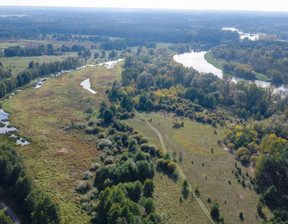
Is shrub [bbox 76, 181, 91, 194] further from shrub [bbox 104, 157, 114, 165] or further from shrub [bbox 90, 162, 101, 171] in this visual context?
shrub [bbox 104, 157, 114, 165]

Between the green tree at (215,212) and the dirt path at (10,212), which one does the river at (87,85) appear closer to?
the dirt path at (10,212)

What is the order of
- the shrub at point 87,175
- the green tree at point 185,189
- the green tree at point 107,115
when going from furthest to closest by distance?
the green tree at point 107,115 → the shrub at point 87,175 → the green tree at point 185,189

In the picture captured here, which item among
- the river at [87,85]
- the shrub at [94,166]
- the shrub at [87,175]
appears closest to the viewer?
the shrub at [87,175]

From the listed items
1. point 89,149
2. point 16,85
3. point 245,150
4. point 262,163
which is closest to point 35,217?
point 89,149

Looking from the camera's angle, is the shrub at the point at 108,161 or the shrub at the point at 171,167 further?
the shrub at the point at 108,161

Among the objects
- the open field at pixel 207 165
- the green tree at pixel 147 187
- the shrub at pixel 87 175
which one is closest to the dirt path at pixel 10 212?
the shrub at pixel 87 175

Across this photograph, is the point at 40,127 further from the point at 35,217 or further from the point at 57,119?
the point at 35,217

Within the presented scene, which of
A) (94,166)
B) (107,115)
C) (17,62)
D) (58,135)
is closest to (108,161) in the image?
(94,166)
